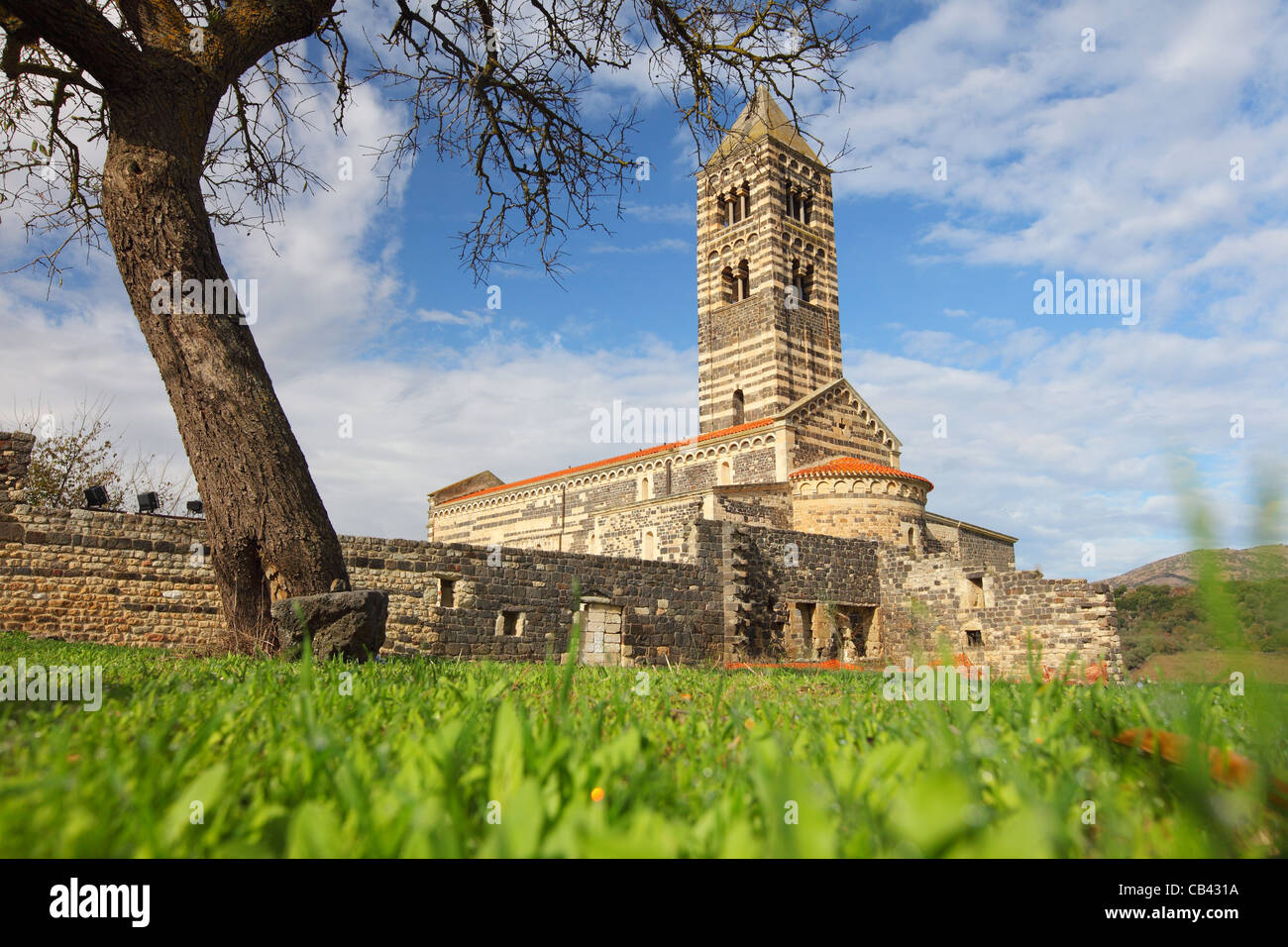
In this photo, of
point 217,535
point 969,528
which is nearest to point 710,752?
point 217,535

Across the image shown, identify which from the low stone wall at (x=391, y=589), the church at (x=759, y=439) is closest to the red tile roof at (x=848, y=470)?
the church at (x=759, y=439)

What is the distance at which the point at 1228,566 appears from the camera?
3.08 feet

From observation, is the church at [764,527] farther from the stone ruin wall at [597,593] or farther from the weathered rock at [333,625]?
the weathered rock at [333,625]

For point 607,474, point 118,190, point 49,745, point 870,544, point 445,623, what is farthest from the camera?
point 607,474

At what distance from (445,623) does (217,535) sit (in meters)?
6.70

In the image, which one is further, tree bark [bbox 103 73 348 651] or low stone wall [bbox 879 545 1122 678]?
low stone wall [bbox 879 545 1122 678]

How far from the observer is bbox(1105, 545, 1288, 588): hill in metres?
0.88

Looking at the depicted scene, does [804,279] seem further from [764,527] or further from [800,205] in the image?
[764,527]

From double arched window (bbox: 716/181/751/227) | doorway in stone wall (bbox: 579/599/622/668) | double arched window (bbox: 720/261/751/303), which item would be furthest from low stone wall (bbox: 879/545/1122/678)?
double arched window (bbox: 716/181/751/227)

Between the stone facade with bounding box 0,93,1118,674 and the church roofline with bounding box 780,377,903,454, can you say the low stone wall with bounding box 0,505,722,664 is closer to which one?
the stone facade with bounding box 0,93,1118,674

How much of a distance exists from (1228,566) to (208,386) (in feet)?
19.7

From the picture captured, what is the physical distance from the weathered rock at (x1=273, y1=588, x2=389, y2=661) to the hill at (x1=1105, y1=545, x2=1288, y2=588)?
4879 mm
